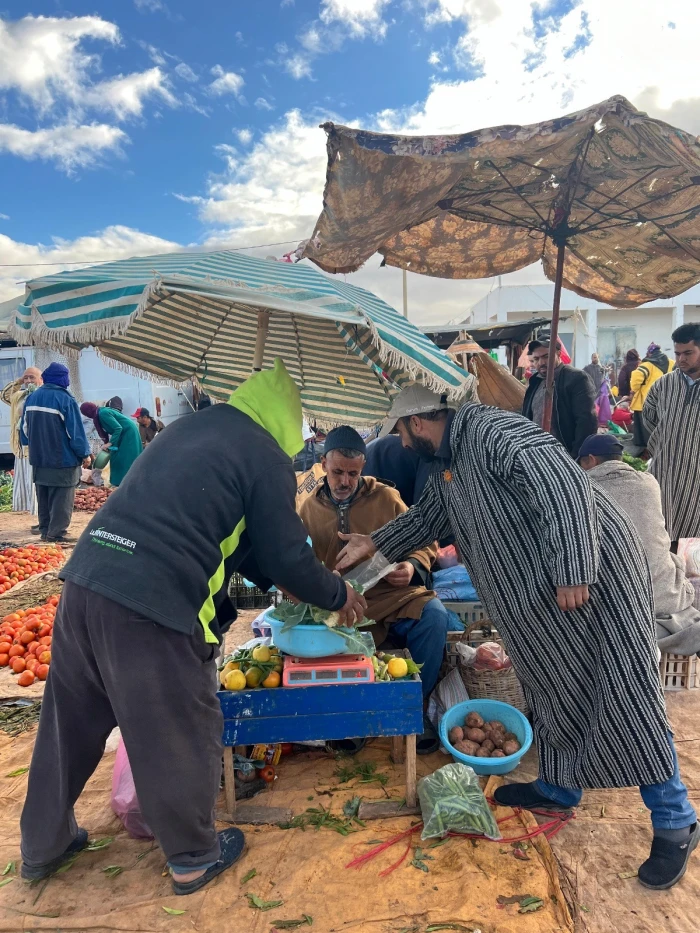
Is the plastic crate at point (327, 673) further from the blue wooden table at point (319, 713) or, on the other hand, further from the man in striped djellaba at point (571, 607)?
the man in striped djellaba at point (571, 607)

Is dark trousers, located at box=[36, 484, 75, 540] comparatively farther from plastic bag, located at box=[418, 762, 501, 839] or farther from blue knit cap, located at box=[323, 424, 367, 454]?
plastic bag, located at box=[418, 762, 501, 839]

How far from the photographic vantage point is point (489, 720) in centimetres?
292

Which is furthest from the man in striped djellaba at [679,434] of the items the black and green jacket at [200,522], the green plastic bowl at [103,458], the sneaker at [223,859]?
the green plastic bowl at [103,458]

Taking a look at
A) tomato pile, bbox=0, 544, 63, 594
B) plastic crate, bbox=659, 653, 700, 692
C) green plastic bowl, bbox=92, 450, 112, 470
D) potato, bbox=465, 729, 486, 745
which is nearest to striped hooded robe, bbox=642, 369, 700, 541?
plastic crate, bbox=659, 653, 700, 692

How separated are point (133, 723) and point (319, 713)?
83cm

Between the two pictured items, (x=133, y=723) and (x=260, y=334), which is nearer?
(x=133, y=723)

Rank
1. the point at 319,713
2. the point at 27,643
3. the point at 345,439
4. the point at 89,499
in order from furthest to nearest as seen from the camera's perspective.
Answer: the point at 89,499, the point at 27,643, the point at 345,439, the point at 319,713

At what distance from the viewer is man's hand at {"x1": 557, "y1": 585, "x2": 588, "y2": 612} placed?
2039mm

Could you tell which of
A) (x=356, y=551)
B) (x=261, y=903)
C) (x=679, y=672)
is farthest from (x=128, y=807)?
(x=679, y=672)

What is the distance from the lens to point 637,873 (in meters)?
2.18

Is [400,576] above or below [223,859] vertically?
above

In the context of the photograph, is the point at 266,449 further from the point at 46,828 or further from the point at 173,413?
the point at 173,413

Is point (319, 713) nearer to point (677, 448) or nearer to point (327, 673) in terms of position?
point (327, 673)

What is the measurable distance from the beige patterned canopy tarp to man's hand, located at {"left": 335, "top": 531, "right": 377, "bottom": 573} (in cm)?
167
